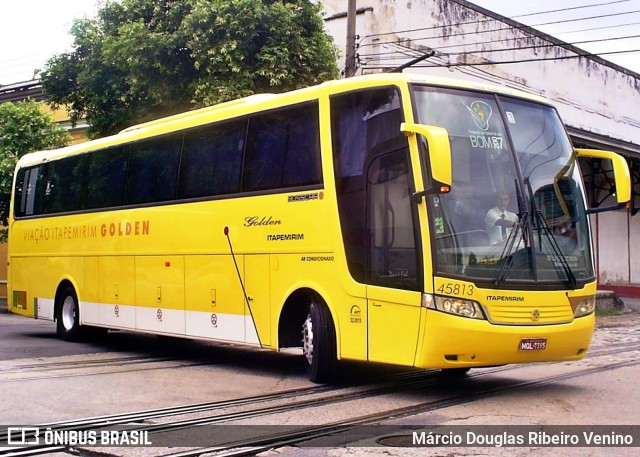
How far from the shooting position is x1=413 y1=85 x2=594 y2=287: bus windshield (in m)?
8.46

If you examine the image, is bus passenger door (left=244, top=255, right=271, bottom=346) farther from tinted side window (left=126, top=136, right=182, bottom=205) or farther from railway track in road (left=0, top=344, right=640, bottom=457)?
tinted side window (left=126, top=136, right=182, bottom=205)

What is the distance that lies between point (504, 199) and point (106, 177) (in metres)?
7.79

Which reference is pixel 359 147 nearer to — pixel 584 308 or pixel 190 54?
pixel 584 308

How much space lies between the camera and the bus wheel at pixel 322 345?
9.62 meters

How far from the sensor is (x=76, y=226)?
584 inches

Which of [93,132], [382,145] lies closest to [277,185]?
[382,145]

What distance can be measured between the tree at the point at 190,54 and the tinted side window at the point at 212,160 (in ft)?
22.9

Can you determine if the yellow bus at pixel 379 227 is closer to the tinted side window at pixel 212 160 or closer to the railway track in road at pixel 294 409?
Result: the tinted side window at pixel 212 160

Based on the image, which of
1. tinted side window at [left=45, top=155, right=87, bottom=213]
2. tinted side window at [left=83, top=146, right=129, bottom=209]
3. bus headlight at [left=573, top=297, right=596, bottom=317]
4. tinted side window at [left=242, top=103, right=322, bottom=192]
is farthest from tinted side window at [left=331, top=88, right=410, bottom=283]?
tinted side window at [left=45, top=155, right=87, bottom=213]

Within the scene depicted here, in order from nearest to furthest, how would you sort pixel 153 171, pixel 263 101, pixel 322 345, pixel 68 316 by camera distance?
1. pixel 322 345
2. pixel 263 101
3. pixel 153 171
4. pixel 68 316

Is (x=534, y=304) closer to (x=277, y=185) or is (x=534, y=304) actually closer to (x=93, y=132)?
(x=277, y=185)

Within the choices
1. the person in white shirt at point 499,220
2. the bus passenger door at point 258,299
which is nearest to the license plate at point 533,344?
the person in white shirt at point 499,220

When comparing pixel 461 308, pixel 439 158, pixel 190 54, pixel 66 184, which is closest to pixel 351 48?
pixel 190 54

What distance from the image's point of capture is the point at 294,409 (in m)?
8.09
